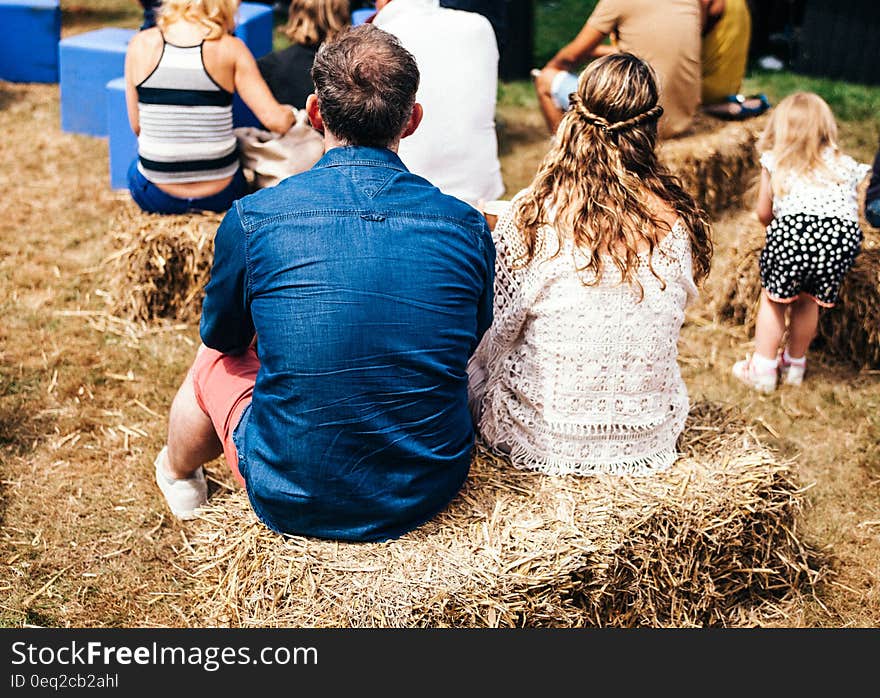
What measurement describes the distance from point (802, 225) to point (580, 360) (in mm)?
1841

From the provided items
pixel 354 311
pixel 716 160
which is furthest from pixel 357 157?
pixel 716 160

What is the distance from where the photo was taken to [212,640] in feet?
8.38

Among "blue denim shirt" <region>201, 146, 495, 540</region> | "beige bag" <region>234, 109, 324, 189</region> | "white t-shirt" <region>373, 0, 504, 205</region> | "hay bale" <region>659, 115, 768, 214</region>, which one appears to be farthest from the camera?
"hay bale" <region>659, 115, 768, 214</region>

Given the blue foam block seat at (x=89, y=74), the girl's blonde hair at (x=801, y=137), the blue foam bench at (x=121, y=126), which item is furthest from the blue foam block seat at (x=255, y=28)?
the girl's blonde hair at (x=801, y=137)

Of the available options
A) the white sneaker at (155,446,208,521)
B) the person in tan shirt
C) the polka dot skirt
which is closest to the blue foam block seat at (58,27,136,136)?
the person in tan shirt

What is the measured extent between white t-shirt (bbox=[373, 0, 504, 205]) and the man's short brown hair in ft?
5.01

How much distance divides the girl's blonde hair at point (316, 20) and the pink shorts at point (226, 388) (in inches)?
92.4

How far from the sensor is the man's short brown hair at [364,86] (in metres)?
2.44

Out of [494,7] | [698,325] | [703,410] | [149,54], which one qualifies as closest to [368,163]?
[703,410]

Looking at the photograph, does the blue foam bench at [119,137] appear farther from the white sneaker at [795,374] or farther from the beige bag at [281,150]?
the white sneaker at [795,374]

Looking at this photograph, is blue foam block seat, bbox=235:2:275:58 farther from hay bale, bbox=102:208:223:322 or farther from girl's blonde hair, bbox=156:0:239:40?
hay bale, bbox=102:208:223:322

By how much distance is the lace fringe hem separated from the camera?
297 cm

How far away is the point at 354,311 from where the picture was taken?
2.34 m

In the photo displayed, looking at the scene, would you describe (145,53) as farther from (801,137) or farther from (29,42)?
(29,42)
